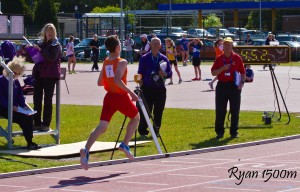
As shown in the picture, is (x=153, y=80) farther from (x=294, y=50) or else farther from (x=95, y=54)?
(x=294, y=50)

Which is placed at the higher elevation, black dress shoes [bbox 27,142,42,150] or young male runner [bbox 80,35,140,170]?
young male runner [bbox 80,35,140,170]

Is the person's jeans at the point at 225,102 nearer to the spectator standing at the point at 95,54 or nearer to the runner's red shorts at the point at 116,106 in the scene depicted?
the runner's red shorts at the point at 116,106

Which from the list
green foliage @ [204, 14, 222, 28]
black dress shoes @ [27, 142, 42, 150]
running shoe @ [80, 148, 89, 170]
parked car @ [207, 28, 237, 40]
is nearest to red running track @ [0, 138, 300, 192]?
running shoe @ [80, 148, 89, 170]

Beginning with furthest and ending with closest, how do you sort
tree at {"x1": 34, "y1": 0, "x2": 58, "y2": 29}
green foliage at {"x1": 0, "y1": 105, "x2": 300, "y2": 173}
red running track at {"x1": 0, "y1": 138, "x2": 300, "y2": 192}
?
1. tree at {"x1": 34, "y1": 0, "x2": 58, "y2": 29}
2. green foliage at {"x1": 0, "y1": 105, "x2": 300, "y2": 173}
3. red running track at {"x1": 0, "y1": 138, "x2": 300, "y2": 192}

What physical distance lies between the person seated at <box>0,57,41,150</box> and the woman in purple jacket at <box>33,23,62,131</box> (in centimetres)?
62

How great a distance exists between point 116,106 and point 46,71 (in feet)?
10.7

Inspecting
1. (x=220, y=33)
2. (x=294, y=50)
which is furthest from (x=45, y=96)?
(x=220, y=33)

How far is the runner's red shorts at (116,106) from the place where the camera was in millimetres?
12719

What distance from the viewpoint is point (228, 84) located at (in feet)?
54.9

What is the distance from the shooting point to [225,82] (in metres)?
16.7

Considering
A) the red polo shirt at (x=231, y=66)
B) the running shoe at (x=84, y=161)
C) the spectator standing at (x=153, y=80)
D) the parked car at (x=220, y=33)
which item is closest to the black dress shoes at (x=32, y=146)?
the spectator standing at (x=153, y=80)

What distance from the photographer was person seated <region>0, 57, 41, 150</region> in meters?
14.7

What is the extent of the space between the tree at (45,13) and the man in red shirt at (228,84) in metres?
61.1

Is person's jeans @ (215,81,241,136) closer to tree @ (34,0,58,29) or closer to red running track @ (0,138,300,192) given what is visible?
red running track @ (0,138,300,192)
